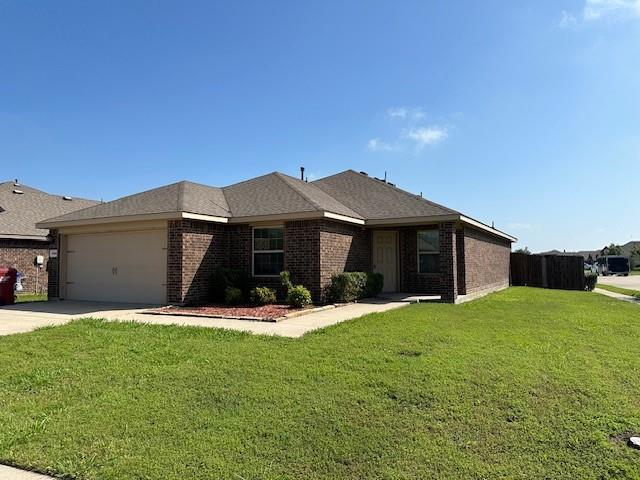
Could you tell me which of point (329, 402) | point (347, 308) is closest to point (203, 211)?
point (347, 308)

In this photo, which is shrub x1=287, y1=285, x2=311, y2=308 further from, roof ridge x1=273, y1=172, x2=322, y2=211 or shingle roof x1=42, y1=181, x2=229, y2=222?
shingle roof x1=42, y1=181, x2=229, y2=222

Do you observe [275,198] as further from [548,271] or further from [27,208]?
[548,271]

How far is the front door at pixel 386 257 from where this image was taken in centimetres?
1667

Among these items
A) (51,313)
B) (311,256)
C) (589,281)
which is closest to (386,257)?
(311,256)

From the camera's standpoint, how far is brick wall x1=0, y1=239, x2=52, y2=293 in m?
19.2

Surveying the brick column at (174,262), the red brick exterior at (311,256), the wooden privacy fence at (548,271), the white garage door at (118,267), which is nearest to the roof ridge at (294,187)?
the red brick exterior at (311,256)

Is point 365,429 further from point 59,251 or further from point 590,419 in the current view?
point 59,251

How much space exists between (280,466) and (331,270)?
401 inches

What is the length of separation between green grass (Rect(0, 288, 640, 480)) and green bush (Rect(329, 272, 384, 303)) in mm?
5308

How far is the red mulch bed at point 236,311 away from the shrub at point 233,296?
0.33m

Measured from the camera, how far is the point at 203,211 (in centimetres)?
1342

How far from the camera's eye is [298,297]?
12.3 m

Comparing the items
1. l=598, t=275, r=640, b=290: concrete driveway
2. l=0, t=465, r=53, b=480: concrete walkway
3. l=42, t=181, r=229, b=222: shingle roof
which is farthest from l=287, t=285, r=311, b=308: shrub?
l=598, t=275, r=640, b=290: concrete driveway

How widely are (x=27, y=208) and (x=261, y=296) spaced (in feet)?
53.5
